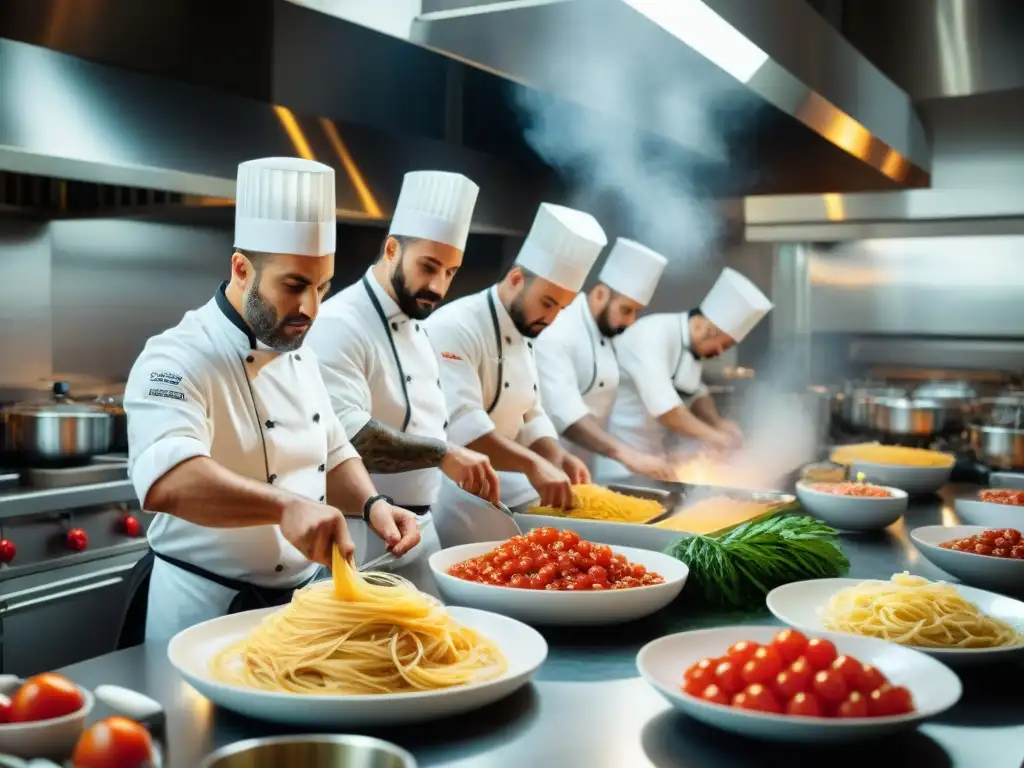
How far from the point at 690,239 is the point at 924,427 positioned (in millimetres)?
2421

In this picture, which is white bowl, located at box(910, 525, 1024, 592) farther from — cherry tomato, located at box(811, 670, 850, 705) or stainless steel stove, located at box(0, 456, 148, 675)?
stainless steel stove, located at box(0, 456, 148, 675)

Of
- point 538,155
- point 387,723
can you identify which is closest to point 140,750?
point 387,723

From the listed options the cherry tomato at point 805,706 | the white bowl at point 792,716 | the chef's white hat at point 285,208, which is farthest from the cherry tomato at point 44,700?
the chef's white hat at point 285,208

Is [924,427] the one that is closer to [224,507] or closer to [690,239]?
[690,239]

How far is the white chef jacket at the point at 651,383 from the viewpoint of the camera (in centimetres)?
541

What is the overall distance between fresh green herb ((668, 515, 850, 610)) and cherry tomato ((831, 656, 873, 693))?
70cm

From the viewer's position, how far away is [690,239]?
6.81 meters

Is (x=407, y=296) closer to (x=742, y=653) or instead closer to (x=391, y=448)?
(x=391, y=448)

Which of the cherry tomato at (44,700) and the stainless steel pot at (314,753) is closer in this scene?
the stainless steel pot at (314,753)

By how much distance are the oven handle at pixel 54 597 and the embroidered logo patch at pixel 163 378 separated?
1.52 metres

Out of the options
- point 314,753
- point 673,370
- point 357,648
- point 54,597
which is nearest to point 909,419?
point 673,370

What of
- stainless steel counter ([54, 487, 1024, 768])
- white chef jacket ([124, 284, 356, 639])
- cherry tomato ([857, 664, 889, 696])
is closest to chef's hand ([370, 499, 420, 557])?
white chef jacket ([124, 284, 356, 639])

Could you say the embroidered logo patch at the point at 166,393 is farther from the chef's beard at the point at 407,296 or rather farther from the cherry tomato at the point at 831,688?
the cherry tomato at the point at 831,688

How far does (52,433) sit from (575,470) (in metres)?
1.69
